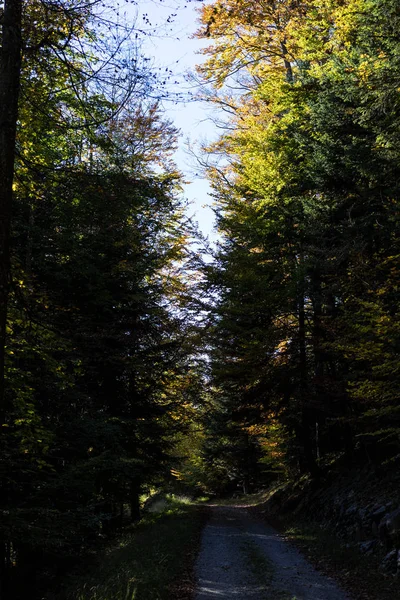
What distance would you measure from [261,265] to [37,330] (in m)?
11.2

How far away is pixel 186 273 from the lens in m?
21.7

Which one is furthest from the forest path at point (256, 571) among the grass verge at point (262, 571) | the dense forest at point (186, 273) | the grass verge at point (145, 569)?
the dense forest at point (186, 273)

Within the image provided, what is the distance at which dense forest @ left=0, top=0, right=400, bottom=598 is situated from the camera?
795cm

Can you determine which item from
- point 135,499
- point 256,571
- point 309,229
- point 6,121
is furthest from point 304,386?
point 6,121

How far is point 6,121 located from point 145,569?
28.2ft

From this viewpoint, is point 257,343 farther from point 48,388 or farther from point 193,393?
point 48,388

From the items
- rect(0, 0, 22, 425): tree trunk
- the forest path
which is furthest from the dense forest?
the forest path

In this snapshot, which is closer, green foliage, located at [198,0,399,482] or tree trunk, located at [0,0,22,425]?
tree trunk, located at [0,0,22,425]

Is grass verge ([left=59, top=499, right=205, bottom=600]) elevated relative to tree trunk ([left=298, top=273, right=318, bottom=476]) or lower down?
lower down

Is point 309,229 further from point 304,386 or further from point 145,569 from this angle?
point 145,569

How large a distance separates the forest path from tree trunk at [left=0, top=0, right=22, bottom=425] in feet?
20.8

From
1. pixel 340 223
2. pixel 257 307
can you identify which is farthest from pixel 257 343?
pixel 340 223

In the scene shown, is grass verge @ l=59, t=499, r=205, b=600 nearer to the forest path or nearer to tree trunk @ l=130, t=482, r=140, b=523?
the forest path

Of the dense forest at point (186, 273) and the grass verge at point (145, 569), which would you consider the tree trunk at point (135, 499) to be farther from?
the grass verge at point (145, 569)
